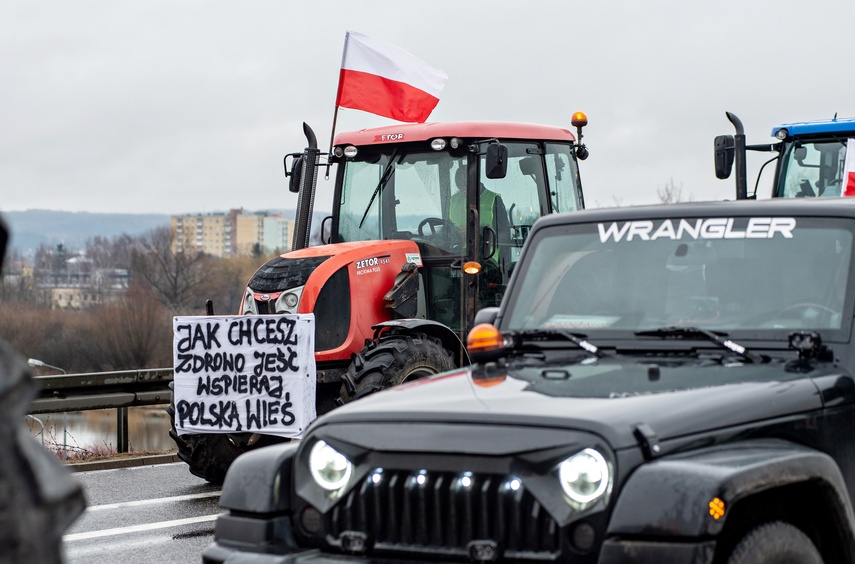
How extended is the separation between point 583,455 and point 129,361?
78.1 meters

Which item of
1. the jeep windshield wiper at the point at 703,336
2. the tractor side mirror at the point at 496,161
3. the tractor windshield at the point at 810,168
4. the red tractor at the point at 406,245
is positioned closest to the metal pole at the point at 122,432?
the red tractor at the point at 406,245

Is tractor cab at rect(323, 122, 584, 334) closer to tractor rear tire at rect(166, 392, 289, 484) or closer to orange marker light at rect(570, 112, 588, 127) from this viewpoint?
orange marker light at rect(570, 112, 588, 127)

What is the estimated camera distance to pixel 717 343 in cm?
464

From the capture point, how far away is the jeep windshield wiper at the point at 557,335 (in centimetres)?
481

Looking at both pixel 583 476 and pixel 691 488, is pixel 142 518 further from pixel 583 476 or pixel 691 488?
pixel 691 488

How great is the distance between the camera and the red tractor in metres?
10.1

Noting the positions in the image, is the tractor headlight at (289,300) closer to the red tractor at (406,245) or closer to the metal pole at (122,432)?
the red tractor at (406,245)

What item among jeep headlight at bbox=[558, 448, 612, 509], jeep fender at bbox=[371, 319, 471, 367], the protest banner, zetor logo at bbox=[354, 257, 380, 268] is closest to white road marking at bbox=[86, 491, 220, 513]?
the protest banner

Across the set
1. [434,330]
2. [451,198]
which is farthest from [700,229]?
[451,198]

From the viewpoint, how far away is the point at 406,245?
10758mm

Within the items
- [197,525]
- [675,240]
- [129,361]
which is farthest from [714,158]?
[129,361]

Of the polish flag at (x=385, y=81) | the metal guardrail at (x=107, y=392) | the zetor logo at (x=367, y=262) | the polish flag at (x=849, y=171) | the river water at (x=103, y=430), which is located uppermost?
the polish flag at (x=385, y=81)

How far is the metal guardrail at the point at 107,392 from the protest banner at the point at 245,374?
2.22m

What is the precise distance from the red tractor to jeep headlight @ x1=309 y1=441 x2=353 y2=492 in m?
5.24
